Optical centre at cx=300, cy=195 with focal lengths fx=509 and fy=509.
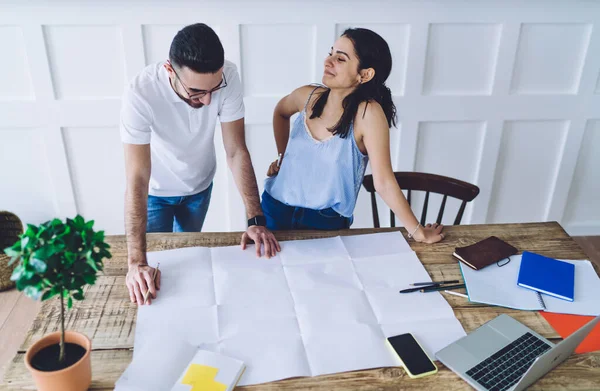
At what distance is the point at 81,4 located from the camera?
224cm

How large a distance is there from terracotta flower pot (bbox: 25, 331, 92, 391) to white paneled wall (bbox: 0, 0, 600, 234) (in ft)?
5.14

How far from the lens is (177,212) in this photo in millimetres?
2027

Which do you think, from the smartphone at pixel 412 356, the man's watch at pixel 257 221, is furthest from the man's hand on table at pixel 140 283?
the smartphone at pixel 412 356

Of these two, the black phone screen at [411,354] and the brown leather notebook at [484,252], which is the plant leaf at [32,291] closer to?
the black phone screen at [411,354]

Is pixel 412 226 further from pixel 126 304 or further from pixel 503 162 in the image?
pixel 503 162

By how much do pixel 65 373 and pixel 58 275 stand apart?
21 cm

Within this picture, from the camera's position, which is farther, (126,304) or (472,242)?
(472,242)

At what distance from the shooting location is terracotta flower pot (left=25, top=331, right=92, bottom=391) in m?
Result: 0.98

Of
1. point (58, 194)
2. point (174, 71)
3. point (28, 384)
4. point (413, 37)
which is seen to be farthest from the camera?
point (58, 194)

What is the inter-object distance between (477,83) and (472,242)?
1.20 metres

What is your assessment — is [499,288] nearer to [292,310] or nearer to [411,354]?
[411,354]

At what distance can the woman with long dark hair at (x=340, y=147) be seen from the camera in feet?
5.26

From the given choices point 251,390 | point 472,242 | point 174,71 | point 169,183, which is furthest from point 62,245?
point 472,242

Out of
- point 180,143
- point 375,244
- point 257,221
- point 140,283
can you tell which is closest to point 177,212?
point 180,143
